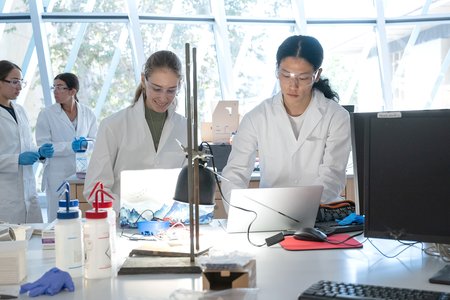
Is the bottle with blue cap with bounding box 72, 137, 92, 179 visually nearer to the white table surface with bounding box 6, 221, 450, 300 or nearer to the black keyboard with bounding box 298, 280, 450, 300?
the white table surface with bounding box 6, 221, 450, 300

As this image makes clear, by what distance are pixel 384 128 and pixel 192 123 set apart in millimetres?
572

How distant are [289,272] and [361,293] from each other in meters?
0.31

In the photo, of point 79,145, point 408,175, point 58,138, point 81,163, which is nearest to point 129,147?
point 408,175

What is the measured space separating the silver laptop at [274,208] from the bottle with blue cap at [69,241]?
0.60 metres

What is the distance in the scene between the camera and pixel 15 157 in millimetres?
3850

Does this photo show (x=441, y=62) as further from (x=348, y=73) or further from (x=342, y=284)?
(x=342, y=284)

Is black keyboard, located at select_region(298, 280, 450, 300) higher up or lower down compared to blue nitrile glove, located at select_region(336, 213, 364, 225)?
lower down

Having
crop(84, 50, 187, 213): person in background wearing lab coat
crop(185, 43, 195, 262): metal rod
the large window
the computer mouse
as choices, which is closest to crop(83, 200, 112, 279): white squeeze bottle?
crop(185, 43, 195, 262): metal rod

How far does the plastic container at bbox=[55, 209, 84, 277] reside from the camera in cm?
159

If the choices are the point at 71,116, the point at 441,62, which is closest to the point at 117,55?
the point at 71,116

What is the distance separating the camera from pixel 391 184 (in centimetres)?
166

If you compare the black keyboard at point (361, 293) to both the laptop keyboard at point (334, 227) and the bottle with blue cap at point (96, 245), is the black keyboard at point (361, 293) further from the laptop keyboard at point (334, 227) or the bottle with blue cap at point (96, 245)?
the laptop keyboard at point (334, 227)

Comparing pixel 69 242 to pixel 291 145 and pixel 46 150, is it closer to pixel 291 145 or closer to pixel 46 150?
pixel 291 145

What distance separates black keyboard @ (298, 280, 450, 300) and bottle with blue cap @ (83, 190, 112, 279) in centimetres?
56
